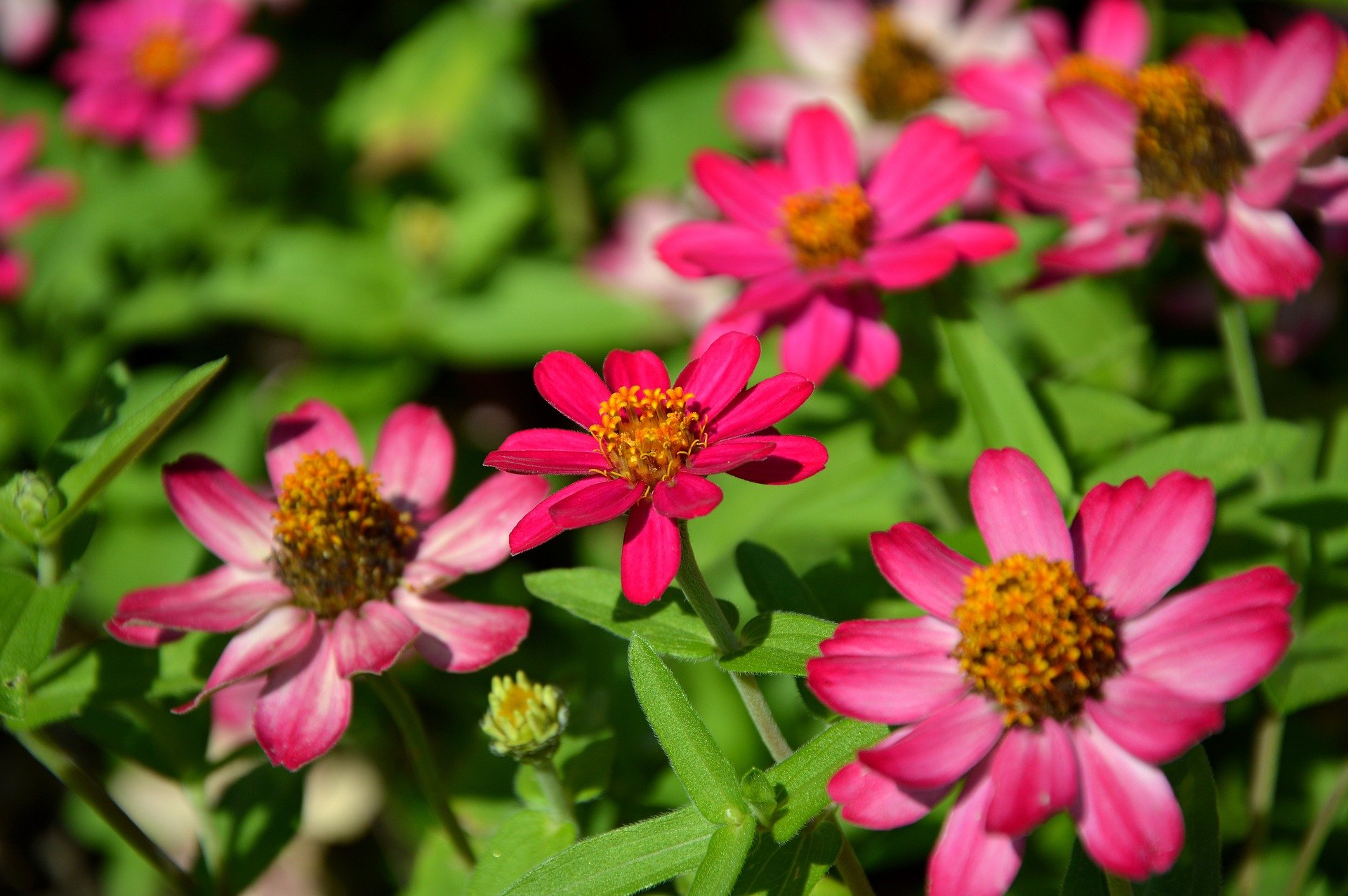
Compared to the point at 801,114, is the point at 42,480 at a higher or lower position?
higher

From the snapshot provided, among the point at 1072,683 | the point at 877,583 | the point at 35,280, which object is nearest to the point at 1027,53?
the point at 877,583

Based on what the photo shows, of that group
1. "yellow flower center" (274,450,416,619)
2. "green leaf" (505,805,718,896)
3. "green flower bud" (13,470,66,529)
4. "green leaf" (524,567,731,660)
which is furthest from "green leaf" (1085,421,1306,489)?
"green flower bud" (13,470,66,529)

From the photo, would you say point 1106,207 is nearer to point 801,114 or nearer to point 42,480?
point 801,114

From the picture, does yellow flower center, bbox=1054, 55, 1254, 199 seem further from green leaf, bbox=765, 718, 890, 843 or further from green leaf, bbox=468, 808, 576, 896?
green leaf, bbox=468, 808, 576, 896

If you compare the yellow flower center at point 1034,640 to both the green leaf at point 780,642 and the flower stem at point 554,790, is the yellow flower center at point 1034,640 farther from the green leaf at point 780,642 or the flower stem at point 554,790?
the flower stem at point 554,790

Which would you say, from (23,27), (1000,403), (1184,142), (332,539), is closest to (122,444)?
(332,539)

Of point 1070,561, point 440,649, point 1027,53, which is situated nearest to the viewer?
point 1070,561
